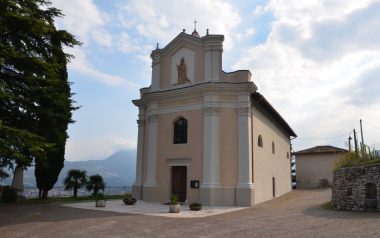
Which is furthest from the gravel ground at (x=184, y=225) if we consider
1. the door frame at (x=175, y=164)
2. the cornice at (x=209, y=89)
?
the cornice at (x=209, y=89)

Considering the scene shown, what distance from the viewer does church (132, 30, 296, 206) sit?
63.7 ft

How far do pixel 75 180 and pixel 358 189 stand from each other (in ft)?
56.3

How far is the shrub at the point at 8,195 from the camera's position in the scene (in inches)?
771

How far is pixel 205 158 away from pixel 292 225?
8810 mm

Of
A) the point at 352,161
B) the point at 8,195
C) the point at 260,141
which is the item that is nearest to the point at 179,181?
the point at 260,141

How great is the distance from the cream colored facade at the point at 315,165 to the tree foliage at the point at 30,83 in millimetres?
28440

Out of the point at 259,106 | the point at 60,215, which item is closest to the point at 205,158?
the point at 259,106

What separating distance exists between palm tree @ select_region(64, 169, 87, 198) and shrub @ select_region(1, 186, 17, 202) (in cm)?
403

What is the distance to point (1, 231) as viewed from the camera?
10.6m

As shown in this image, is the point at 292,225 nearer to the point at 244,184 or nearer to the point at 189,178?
the point at 244,184

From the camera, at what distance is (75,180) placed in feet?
78.3

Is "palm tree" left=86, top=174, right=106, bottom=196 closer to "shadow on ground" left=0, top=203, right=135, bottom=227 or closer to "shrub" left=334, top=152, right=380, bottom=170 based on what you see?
"shadow on ground" left=0, top=203, right=135, bottom=227

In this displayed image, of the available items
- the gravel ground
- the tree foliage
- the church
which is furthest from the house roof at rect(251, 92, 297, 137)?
the tree foliage

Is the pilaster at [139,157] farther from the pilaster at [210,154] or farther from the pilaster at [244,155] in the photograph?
the pilaster at [244,155]
